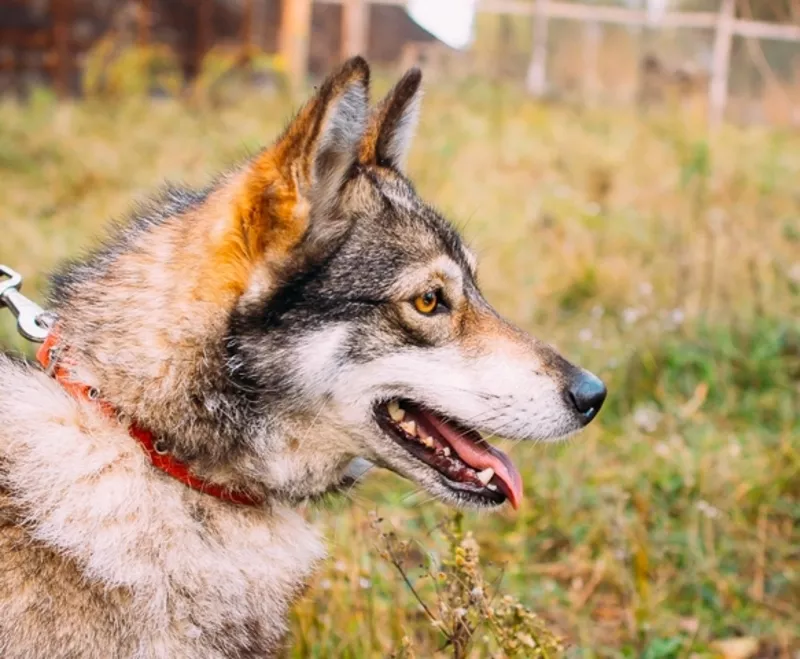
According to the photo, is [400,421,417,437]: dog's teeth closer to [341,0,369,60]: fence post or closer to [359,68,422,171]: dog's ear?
[359,68,422,171]: dog's ear

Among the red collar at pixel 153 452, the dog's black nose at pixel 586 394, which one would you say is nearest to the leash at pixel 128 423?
the red collar at pixel 153 452

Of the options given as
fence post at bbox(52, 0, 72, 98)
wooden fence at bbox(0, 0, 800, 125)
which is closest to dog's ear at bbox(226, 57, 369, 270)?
wooden fence at bbox(0, 0, 800, 125)

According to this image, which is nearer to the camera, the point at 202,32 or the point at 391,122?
the point at 391,122

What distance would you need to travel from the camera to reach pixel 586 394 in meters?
2.50

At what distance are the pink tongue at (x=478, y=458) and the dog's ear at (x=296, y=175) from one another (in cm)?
63

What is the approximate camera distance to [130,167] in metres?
8.88

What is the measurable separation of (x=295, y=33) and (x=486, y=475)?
12.7 meters

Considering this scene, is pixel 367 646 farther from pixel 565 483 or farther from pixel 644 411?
pixel 644 411

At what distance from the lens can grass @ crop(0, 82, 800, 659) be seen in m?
3.10

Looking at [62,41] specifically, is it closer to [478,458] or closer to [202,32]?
[202,32]

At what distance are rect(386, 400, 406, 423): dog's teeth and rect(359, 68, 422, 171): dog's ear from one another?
2.21 ft

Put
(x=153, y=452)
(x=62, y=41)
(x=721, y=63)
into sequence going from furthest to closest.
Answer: (x=721, y=63) < (x=62, y=41) < (x=153, y=452)

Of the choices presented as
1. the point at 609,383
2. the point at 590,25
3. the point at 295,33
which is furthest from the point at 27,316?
the point at 590,25

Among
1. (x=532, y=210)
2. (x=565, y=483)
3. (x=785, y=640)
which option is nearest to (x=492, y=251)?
(x=532, y=210)
